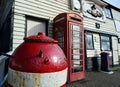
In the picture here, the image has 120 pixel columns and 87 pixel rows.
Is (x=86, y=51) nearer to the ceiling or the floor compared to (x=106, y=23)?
nearer to the floor

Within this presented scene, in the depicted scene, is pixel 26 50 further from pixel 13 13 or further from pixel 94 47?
pixel 94 47

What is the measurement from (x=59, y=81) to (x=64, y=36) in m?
3.04

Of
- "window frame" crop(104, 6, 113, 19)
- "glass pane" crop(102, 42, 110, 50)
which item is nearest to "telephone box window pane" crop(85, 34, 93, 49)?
"glass pane" crop(102, 42, 110, 50)

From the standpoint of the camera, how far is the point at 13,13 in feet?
17.3

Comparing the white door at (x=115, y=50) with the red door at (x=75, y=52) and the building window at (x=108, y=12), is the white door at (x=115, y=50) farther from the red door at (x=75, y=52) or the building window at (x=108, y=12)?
the red door at (x=75, y=52)

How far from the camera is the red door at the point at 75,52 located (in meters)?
5.52

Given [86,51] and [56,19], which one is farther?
[86,51]

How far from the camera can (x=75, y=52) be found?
591cm

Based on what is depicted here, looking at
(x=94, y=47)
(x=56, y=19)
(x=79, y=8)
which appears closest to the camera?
(x=56, y=19)

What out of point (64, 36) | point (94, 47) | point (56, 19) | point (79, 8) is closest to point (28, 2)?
point (56, 19)

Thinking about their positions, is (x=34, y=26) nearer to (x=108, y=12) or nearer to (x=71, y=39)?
(x=71, y=39)

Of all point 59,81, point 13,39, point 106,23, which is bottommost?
point 59,81

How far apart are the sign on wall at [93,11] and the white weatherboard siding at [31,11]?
1889mm

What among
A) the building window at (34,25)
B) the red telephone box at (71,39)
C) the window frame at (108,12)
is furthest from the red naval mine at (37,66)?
the window frame at (108,12)
